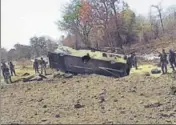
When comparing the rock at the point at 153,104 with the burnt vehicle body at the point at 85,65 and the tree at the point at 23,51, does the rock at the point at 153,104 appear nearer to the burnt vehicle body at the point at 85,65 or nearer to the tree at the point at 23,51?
the burnt vehicle body at the point at 85,65

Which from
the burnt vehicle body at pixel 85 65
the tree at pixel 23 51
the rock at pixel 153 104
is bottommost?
the rock at pixel 153 104

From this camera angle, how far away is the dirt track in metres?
11.3

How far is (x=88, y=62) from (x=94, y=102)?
983cm

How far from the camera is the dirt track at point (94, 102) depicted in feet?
37.2

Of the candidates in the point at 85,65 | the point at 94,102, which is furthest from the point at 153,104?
the point at 85,65

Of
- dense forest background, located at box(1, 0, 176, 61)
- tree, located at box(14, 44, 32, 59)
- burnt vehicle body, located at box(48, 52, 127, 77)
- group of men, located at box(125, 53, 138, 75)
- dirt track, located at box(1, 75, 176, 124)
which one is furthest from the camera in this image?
tree, located at box(14, 44, 32, 59)

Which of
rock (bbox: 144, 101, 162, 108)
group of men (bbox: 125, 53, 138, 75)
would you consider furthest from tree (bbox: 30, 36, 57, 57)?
rock (bbox: 144, 101, 162, 108)

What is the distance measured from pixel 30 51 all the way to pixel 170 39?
19.3 meters

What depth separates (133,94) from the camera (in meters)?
15.4

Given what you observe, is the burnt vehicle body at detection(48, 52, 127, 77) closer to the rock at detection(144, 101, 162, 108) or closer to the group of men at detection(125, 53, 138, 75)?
the group of men at detection(125, 53, 138, 75)

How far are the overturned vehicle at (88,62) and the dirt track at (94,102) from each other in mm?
3417

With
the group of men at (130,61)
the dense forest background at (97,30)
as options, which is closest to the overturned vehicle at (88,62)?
the group of men at (130,61)

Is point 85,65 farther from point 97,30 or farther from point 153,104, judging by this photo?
point 97,30

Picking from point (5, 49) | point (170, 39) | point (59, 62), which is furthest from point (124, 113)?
point (5, 49)
